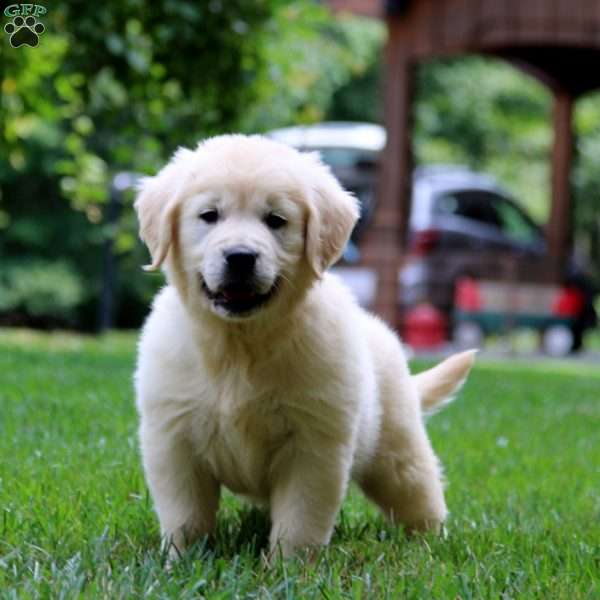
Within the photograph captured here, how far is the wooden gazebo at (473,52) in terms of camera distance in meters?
11.5

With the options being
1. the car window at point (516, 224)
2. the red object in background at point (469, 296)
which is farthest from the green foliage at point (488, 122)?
the red object in background at point (469, 296)

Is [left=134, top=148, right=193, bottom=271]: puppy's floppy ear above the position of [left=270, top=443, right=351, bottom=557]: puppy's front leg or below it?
above

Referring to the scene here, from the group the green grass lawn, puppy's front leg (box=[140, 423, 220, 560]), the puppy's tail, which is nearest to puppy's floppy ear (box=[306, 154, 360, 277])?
puppy's front leg (box=[140, 423, 220, 560])

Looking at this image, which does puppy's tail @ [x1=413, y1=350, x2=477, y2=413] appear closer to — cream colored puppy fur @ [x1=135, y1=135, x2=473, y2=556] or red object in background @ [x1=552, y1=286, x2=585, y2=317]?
cream colored puppy fur @ [x1=135, y1=135, x2=473, y2=556]

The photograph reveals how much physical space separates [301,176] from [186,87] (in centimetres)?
470

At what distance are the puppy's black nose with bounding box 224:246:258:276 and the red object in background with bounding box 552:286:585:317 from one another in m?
11.7

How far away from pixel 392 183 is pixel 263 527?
9807mm

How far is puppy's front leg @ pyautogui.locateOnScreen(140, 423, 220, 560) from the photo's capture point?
9.67ft

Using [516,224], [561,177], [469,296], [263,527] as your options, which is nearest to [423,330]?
[469,296]

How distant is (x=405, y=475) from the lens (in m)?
3.50

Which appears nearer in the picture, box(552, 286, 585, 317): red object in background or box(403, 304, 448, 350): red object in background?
box(403, 304, 448, 350): red object in background

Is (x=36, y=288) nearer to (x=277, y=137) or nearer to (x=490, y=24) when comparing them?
→ (x=277, y=137)

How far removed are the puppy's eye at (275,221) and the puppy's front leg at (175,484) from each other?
0.58 meters

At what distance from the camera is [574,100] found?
14781 millimetres
